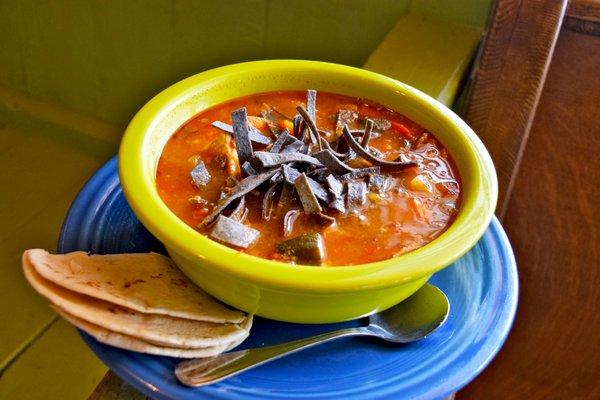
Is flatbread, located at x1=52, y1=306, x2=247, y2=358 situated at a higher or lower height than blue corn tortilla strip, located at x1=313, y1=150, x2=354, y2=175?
lower

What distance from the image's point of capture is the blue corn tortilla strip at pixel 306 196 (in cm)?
94

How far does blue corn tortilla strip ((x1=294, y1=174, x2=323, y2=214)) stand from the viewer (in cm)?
94

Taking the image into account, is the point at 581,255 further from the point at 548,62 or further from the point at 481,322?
the point at 481,322

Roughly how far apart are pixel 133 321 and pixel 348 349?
0.30 m

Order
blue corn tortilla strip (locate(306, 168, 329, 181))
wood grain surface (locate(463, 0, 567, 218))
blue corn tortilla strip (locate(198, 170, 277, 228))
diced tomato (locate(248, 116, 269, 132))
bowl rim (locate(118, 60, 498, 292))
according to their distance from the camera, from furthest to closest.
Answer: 1. wood grain surface (locate(463, 0, 567, 218))
2. diced tomato (locate(248, 116, 269, 132))
3. blue corn tortilla strip (locate(306, 168, 329, 181))
4. blue corn tortilla strip (locate(198, 170, 277, 228))
5. bowl rim (locate(118, 60, 498, 292))

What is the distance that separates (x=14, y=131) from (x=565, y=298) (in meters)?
1.94

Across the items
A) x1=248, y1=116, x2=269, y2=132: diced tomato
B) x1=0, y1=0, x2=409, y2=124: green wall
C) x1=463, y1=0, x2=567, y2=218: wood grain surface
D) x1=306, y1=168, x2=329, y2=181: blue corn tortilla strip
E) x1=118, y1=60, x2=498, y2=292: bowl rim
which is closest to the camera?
x1=118, y1=60, x2=498, y2=292: bowl rim

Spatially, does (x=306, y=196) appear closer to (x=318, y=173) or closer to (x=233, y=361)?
(x=318, y=173)

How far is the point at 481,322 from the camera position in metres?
0.97

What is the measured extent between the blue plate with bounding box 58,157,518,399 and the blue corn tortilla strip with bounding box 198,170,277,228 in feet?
0.56

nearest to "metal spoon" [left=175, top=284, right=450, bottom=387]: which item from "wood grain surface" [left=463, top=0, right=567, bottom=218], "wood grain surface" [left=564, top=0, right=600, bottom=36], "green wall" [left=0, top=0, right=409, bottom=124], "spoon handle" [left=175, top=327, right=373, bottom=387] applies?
"spoon handle" [left=175, top=327, right=373, bottom=387]

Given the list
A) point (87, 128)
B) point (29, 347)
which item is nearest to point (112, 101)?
point (87, 128)

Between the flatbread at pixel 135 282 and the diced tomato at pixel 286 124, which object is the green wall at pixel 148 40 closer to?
the diced tomato at pixel 286 124

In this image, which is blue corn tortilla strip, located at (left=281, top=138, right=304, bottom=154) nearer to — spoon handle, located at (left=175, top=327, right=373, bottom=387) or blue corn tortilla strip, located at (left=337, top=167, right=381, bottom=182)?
blue corn tortilla strip, located at (left=337, top=167, right=381, bottom=182)
